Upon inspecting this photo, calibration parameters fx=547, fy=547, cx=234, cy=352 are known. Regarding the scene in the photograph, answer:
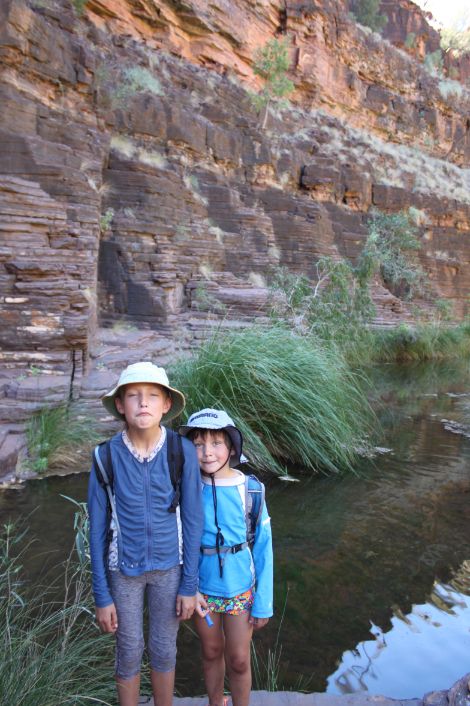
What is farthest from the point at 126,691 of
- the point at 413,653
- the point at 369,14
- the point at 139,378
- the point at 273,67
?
the point at 369,14

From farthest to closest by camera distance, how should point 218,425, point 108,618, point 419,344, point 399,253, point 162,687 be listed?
point 399,253, point 419,344, point 218,425, point 162,687, point 108,618

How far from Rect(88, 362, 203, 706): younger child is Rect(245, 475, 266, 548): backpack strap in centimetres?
25

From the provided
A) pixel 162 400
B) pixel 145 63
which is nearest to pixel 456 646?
pixel 162 400

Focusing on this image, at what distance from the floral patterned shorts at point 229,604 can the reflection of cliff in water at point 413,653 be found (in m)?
1.32

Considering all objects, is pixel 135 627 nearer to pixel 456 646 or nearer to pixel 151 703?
→ pixel 151 703

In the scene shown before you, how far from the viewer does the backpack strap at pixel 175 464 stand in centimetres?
218

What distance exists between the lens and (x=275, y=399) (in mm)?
6418

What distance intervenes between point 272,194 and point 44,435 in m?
15.8

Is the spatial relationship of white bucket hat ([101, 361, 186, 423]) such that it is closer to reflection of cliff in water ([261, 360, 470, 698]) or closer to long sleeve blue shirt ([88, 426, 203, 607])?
long sleeve blue shirt ([88, 426, 203, 607])

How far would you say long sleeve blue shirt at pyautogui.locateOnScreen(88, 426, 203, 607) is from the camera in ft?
6.98

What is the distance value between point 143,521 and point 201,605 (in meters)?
0.47

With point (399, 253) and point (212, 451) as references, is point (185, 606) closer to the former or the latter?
point (212, 451)

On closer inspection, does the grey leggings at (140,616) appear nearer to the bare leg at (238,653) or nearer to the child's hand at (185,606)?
the child's hand at (185,606)

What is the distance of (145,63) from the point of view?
17.0 metres
